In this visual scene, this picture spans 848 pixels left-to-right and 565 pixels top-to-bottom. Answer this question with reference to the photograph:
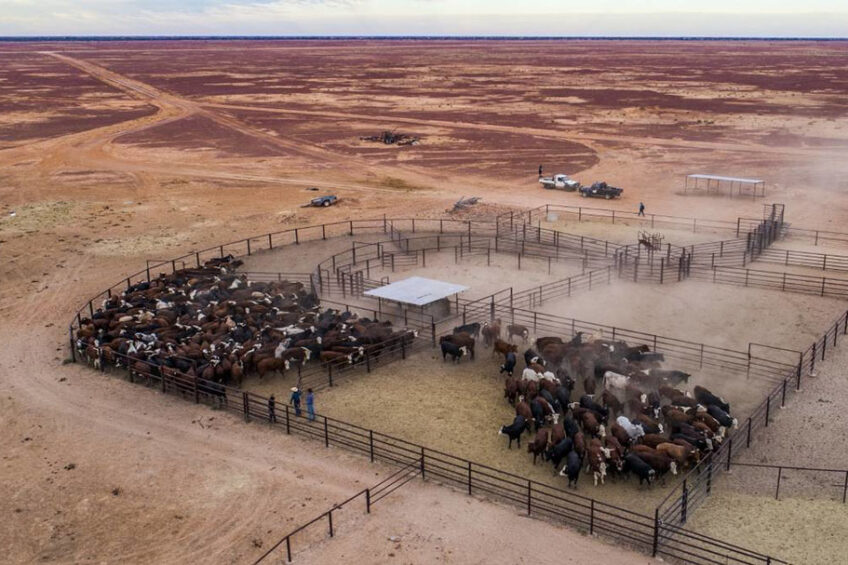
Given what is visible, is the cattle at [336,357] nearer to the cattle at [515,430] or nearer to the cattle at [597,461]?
the cattle at [515,430]

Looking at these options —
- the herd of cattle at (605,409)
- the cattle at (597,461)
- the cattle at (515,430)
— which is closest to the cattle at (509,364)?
the herd of cattle at (605,409)

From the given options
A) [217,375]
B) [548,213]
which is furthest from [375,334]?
[548,213]

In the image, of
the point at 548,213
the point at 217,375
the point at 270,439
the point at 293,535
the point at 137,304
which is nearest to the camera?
the point at 293,535

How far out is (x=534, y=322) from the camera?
23.8 m

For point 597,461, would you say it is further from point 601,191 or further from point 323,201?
point 323,201

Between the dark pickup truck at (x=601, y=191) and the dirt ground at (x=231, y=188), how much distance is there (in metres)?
1.27

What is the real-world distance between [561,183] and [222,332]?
28406 mm

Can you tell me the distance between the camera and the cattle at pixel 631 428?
16.7 metres

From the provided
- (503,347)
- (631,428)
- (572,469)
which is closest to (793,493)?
(631,428)

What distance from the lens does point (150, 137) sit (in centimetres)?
7200

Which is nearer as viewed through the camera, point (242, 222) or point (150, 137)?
point (242, 222)

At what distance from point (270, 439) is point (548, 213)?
25.9 meters

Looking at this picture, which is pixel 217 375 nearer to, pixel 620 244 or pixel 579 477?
pixel 579 477

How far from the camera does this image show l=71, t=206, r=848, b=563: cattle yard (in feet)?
53.7
